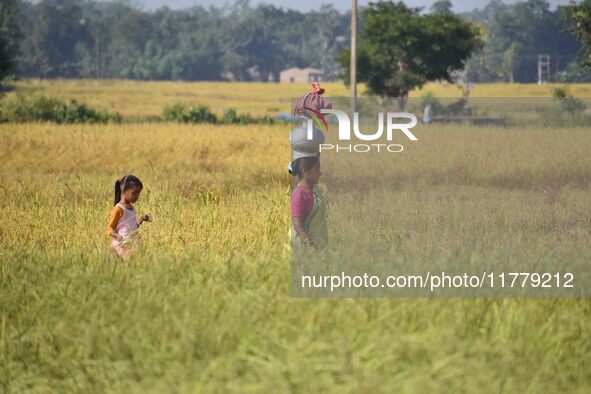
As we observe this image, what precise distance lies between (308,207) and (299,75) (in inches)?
6627

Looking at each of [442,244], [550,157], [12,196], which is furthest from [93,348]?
[12,196]

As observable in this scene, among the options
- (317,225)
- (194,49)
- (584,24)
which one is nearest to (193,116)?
(584,24)

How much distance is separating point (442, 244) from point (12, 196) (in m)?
7.76

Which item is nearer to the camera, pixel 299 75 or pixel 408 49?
pixel 408 49

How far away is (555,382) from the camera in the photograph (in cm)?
559

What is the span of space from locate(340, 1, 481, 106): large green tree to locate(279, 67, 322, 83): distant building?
108m

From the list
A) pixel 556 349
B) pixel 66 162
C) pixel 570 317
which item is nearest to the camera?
pixel 556 349

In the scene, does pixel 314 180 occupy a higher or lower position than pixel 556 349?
higher

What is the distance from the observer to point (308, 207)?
824 cm

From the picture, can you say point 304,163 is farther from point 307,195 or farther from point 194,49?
point 194,49

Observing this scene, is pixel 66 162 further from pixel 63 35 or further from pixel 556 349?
pixel 63 35

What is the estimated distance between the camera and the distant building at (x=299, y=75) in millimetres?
172500

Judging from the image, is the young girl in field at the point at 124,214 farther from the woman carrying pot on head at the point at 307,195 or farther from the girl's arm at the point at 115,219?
the woman carrying pot on head at the point at 307,195

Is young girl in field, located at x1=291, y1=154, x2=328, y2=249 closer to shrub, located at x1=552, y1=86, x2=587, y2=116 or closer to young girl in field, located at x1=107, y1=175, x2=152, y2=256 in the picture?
young girl in field, located at x1=107, y1=175, x2=152, y2=256
